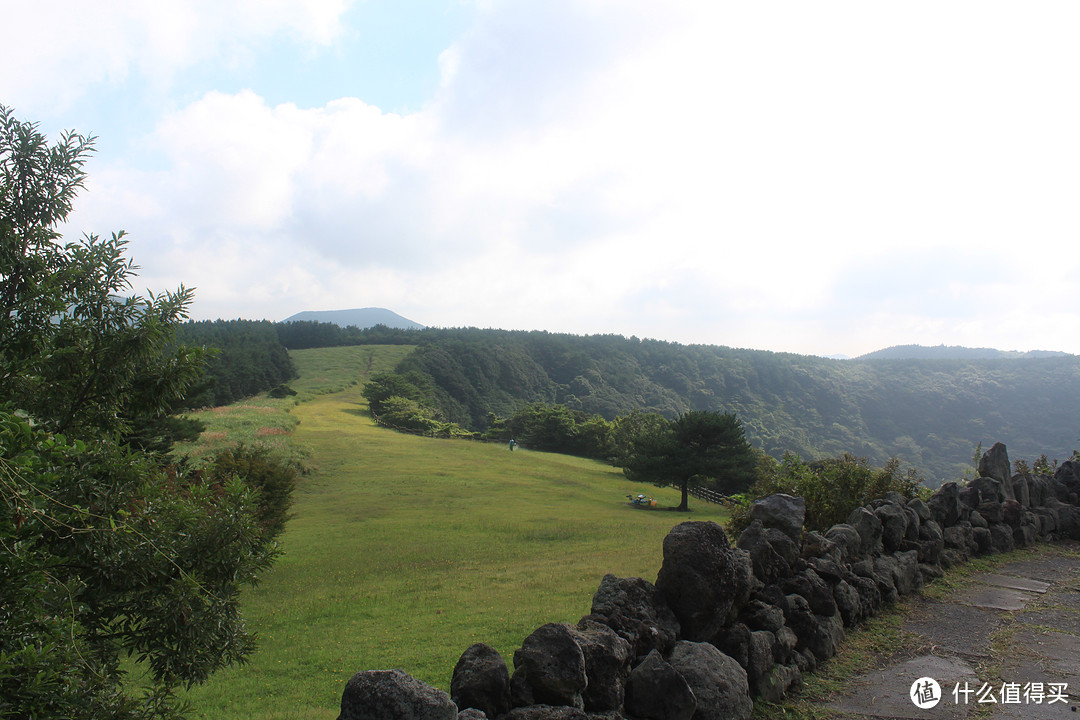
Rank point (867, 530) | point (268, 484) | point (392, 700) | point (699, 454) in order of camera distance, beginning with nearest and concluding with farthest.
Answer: point (392, 700), point (867, 530), point (268, 484), point (699, 454)

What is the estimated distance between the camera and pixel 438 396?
4193 inches

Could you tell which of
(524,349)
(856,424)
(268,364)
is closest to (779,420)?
(856,424)

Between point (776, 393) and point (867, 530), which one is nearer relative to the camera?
point (867, 530)

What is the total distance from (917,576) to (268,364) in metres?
95.2

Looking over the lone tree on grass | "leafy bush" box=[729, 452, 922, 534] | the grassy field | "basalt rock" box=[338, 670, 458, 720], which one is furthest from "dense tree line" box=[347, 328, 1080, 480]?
"basalt rock" box=[338, 670, 458, 720]

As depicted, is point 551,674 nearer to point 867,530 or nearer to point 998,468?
point 867,530

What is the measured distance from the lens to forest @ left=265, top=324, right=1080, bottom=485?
12606 centimetres

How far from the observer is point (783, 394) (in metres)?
165

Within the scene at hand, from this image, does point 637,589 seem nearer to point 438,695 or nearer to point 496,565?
point 438,695

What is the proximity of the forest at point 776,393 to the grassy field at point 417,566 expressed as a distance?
68.1 meters

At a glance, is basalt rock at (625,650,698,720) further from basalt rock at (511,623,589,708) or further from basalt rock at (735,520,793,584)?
basalt rock at (735,520,793,584)

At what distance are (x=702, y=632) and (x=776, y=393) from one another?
17318 cm

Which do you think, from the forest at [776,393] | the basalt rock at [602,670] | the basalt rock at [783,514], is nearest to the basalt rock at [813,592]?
the basalt rock at [783,514]

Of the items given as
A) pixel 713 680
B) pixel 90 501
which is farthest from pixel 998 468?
pixel 90 501
